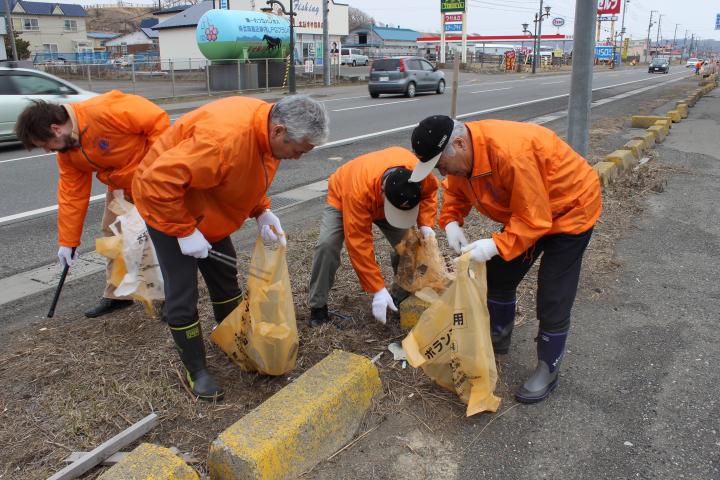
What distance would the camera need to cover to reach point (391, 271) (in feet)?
14.2

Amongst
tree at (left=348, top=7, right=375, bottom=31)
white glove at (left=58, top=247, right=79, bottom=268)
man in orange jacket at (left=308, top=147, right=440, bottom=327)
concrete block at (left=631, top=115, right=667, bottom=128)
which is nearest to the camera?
man in orange jacket at (left=308, top=147, right=440, bottom=327)

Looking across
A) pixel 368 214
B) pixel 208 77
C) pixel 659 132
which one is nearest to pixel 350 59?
pixel 208 77

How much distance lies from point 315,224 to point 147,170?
3415 millimetres

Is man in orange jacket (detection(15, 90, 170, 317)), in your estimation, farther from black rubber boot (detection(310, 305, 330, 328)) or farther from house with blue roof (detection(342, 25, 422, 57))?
house with blue roof (detection(342, 25, 422, 57))

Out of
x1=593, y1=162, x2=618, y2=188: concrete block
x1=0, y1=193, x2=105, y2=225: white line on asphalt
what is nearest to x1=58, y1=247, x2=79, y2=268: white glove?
x1=0, y1=193, x2=105, y2=225: white line on asphalt

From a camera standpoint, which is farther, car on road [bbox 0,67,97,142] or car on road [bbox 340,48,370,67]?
car on road [bbox 340,48,370,67]

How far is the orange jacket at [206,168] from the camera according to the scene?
223 centimetres

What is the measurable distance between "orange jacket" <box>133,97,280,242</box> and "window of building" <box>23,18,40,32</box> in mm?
71043

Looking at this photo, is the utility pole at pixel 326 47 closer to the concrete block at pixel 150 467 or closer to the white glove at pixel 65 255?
the white glove at pixel 65 255

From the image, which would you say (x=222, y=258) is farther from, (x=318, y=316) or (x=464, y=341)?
(x=464, y=341)

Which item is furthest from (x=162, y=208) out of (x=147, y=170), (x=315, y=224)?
(x=315, y=224)

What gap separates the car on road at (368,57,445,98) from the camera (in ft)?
65.0

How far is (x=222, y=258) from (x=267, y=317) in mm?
433

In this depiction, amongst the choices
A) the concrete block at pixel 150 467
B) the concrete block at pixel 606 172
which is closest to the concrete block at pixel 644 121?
the concrete block at pixel 606 172
